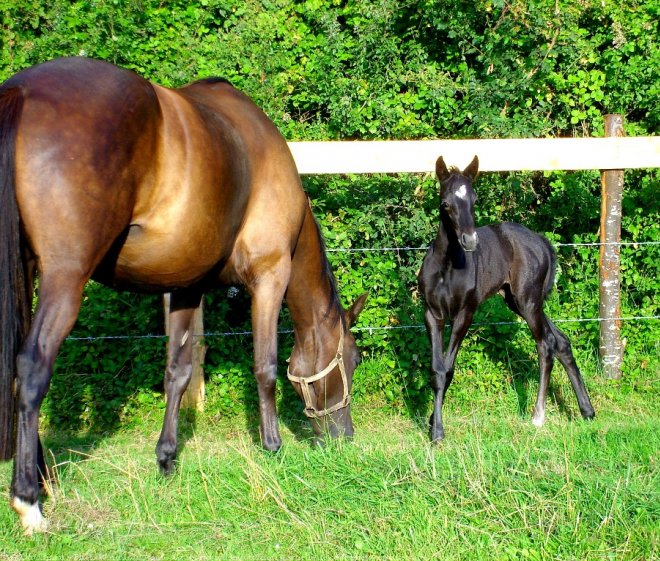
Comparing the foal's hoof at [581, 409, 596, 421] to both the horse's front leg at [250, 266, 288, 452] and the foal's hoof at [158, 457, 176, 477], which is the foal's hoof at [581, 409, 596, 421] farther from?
the foal's hoof at [158, 457, 176, 477]

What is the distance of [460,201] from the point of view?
5.52 m

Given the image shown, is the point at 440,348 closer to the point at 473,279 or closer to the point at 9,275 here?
the point at 473,279

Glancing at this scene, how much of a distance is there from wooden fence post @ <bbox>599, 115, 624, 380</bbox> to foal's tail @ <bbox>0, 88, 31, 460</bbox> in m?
5.25

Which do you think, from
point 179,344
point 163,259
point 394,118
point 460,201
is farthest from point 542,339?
point 163,259

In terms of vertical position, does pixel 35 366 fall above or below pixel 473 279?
above

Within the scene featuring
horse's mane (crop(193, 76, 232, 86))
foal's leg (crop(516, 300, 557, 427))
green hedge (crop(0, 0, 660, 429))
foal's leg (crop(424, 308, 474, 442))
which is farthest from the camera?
green hedge (crop(0, 0, 660, 429))

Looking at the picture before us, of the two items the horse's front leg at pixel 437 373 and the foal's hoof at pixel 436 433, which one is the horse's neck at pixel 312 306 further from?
the foal's hoof at pixel 436 433

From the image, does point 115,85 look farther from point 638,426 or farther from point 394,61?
point 394,61

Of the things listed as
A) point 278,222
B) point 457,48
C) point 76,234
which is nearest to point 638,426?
point 278,222

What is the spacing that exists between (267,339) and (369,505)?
1474 mm

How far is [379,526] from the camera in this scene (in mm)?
3559

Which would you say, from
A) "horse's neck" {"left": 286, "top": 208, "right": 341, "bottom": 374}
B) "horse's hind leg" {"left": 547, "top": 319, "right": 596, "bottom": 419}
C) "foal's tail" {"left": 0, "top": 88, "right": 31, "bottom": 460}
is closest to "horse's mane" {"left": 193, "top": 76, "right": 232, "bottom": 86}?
"horse's neck" {"left": 286, "top": 208, "right": 341, "bottom": 374}

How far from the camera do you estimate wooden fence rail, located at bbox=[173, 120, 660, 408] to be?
6.54 metres

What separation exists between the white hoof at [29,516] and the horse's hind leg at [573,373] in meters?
4.47
